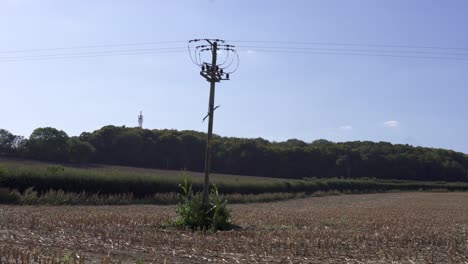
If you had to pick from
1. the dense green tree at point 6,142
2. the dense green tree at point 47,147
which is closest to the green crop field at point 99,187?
the dense green tree at point 47,147

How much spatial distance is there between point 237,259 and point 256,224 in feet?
38.4

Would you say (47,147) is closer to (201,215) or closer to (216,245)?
(201,215)

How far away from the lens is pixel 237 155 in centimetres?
10262

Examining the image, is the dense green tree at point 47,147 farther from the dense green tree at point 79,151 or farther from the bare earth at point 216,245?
the bare earth at point 216,245

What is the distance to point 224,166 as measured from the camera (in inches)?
4026

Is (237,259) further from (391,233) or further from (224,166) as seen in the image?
(224,166)

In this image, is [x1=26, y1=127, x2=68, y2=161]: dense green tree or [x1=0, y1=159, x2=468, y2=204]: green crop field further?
[x1=26, y1=127, x2=68, y2=161]: dense green tree

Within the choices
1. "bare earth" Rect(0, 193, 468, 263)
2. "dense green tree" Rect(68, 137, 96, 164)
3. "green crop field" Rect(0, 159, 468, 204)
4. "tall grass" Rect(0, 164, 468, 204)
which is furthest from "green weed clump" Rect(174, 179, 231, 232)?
"dense green tree" Rect(68, 137, 96, 164)

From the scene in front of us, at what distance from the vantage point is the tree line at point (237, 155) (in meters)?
81.2

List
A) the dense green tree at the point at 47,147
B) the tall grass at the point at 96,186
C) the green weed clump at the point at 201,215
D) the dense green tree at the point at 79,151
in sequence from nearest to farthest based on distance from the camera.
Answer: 1. the green weed clump at the point at 201,215
2. the tall grass at the point at 96,186
3. the dense green tree at the point at 47,147
4. the dense green tree at the point at 79,151

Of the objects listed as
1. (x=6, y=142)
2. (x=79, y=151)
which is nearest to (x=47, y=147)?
(x=79, y=151)

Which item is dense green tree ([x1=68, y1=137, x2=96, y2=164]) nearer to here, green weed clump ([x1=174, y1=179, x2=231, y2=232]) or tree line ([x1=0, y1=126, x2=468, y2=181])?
tree line ([x1=0, y1=126, x2=468, y2=181])

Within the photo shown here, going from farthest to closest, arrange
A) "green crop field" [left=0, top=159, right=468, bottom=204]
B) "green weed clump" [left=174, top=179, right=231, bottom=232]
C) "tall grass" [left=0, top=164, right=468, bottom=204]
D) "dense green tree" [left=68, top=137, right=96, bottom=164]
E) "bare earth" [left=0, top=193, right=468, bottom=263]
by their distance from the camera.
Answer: "dense green tree" [left=68, top=137, right=96, bottom=164] < "tall grass" [left=0, top=164, right=468, bottom=204] < "green crop field" [left=0, top=159, right=468, bottom=204] < "green weed clump" [left=174, top=179, right=231, bottom=232] < "bare earth" [left=0, top=193, right=468, bottom=263]

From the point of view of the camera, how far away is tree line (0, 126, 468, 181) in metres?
81.2
